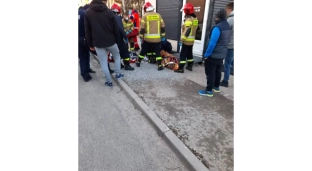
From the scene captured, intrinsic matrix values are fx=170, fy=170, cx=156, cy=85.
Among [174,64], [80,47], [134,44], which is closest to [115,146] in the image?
[80,47]

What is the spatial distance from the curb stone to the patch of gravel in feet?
3.71

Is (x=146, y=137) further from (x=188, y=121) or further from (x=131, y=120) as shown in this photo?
(x=188, y=121)

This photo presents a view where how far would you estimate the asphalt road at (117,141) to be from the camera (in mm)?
2213

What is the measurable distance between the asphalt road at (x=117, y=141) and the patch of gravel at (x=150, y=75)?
48.7 inches

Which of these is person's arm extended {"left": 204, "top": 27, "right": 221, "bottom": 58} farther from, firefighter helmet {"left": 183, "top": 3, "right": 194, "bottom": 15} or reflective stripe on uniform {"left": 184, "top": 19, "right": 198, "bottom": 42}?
firefighter helmet {"left": 183, "top": 3, "right": 194, "bottom": 15}

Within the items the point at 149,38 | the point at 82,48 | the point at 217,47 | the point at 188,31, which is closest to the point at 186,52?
the point at 188,31

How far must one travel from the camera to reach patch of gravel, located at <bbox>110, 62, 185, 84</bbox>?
16.1 feet

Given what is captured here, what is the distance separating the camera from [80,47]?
4.47 meters

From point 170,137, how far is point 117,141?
2.67ft

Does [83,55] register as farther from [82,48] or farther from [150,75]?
[150,75]

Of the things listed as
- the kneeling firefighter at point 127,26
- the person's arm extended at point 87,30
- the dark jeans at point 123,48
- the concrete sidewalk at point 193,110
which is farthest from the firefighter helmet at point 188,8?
the kneeling firefighter at point 127,26

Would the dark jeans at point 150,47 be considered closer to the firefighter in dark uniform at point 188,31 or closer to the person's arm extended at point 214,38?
the firefighter in dark uniform at point 188,31

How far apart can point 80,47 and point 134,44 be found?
155 inches

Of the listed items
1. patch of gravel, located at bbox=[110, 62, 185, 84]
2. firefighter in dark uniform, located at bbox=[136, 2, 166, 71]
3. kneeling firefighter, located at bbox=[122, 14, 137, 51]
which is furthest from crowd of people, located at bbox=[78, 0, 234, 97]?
kneeling firefighter, located at bbox=[122, 14, 137, 51]
